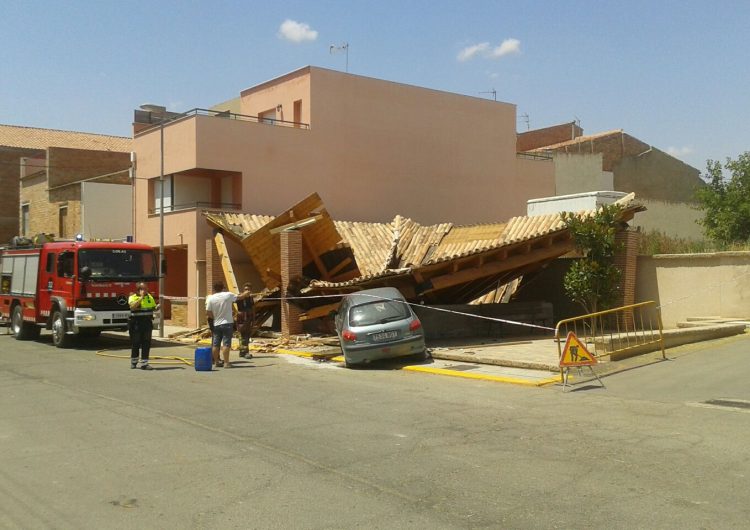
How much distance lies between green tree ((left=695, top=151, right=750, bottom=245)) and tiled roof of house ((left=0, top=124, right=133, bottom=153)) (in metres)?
33.7

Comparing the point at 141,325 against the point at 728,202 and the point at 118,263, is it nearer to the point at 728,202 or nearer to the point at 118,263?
the point at 118,263

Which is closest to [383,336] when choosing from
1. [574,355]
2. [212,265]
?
[574,355]

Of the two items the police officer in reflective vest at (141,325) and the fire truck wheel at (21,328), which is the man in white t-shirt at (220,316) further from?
the fire truck wheel at (21,328)

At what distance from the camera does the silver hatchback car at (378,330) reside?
15.6 metres

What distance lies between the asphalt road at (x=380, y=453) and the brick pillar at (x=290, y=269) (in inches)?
305

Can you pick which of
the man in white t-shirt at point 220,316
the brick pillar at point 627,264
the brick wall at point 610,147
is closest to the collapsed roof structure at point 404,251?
the brick pillar at point 627,264

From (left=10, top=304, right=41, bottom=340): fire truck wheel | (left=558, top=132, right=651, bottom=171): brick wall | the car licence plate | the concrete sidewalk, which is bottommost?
the concrete sidewalk

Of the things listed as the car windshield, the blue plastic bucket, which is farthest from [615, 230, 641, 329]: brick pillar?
the blue plastic bucket

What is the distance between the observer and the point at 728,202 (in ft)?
114

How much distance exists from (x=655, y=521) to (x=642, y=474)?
1.37 m

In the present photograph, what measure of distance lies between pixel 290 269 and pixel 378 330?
6.49m

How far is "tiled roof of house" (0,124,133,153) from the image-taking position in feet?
157

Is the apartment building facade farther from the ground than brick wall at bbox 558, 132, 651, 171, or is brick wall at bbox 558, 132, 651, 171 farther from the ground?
brick wall at bbox 558, 132, 651, 171

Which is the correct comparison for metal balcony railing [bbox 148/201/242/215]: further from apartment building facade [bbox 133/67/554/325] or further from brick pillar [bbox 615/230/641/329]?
brick pillar [bbox 615/230/641/329]
